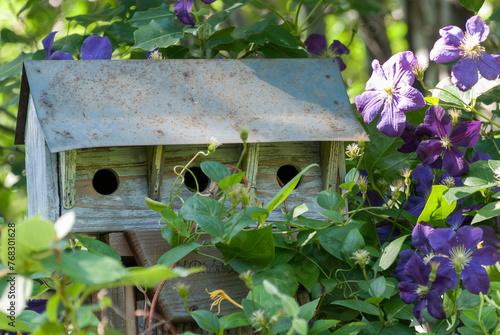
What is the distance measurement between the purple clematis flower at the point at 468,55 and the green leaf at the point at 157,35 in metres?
0.67

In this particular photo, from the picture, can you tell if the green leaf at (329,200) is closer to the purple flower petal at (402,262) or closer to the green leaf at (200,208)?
the purple flower petal at (402,262)

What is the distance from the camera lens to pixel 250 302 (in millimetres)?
1016

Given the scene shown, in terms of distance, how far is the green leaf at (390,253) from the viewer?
1.19 m

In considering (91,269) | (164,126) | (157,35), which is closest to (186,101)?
(164,126)

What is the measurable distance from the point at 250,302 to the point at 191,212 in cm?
19

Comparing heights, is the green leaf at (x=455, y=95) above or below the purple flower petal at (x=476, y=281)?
above

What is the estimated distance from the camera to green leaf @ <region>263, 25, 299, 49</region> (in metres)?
1.73

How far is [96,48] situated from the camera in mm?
1634

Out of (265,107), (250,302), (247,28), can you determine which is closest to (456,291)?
(250,302)

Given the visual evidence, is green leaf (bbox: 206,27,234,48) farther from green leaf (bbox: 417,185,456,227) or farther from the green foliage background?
green leaf (bbox: 417,185,456,227)


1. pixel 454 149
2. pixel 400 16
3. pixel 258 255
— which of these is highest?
pixel 454 149

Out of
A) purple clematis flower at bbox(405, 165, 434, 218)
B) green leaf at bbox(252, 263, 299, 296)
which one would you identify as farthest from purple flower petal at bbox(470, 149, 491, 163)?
green leaf at bbox(252, 263, 299, 296)

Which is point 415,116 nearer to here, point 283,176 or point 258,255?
point 283,176

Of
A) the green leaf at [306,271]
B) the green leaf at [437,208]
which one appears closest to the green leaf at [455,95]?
the green leaf at [437,208]
